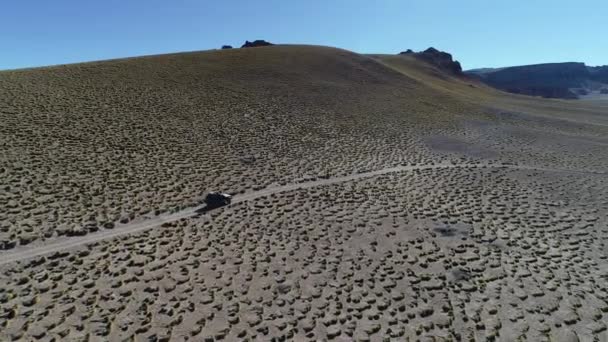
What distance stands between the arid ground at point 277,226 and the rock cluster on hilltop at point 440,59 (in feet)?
214

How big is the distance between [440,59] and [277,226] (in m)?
92.9

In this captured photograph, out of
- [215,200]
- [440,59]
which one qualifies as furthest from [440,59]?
[215,200]

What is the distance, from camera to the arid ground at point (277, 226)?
9.40 meters

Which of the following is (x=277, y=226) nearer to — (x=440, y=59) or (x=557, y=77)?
(x=440, y=59)

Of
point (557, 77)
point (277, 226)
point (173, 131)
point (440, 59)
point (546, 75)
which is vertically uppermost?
point (440, 59)

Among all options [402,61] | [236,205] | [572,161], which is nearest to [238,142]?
[236,205]

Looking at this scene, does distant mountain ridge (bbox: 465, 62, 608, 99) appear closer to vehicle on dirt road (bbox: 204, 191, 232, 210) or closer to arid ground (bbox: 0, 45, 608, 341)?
arid ground (bbox: 0, 45, 608, 341)

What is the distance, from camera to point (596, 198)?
1889cm

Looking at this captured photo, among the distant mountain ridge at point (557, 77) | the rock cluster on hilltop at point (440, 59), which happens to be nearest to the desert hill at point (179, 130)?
the rock cluster on hilltop at point (440, 59)

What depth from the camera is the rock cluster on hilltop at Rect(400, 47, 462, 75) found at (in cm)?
A: 9291

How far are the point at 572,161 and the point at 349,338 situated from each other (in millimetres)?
24779

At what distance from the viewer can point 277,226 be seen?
1434cm

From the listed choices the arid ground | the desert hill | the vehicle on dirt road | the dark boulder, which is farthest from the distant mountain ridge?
the vehicle on dirt road

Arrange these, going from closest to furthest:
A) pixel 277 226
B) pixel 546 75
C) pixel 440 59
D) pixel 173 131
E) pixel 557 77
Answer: pixel 277 226 → pixel 173 131 → pixel 440 59 → pixel 546 75 → pixel 557 77
